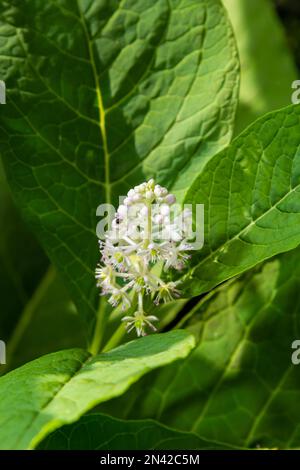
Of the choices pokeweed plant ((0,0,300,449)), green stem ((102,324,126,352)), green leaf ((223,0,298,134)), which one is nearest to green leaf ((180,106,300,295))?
pokeweed plant ((0,0,300,449))

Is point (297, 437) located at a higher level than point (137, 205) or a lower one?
lower

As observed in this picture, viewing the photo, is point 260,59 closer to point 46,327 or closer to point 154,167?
point 154,167

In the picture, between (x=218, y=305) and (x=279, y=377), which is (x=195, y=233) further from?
(x=279, y=377)

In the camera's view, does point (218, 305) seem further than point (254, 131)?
Yes

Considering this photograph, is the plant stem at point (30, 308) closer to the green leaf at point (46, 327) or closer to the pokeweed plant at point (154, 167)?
the green leaf at point (46, 327)

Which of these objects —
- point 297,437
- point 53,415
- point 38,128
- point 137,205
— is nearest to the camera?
point 53,415

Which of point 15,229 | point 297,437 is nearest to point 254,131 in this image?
point 297,437

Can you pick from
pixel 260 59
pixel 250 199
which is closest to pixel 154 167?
pixel 250 199

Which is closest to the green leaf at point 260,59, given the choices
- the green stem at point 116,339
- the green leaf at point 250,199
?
the green leaf at point 250,199
